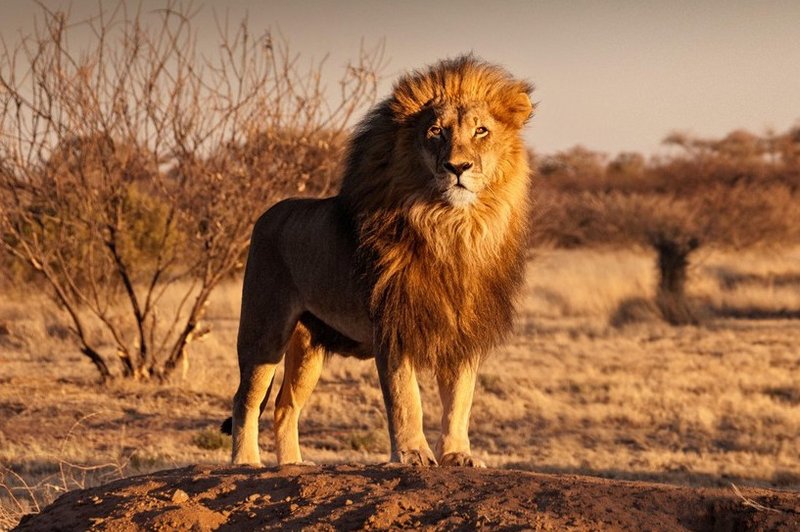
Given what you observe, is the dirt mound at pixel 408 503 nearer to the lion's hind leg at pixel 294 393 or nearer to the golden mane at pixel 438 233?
the golden mane at pixel 438 233

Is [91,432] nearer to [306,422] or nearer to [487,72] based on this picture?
[306,422]

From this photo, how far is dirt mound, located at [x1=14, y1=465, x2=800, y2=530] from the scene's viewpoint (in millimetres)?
4125

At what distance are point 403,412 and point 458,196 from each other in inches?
38.1

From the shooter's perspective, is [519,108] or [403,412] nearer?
[403,412]

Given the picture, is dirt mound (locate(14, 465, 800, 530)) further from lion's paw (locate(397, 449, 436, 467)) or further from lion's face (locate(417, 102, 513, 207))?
lion's face (locate(417, 102, 513, 207))

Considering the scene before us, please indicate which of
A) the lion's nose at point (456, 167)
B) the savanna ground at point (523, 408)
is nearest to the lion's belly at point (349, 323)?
the lion's nose at point (456, 167)

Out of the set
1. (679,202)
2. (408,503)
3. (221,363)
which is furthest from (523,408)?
(679,202)

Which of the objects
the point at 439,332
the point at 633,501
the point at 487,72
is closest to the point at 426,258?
the point at 439,332

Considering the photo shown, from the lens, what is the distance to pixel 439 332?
5.67 meters

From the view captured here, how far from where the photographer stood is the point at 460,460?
18.3ft

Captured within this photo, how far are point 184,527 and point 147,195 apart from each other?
52.4ft

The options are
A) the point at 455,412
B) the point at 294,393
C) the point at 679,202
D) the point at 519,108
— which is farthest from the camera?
the point at 679,202

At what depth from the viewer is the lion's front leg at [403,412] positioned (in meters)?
5.46

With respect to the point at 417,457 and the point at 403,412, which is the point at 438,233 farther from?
the point at 417,457
